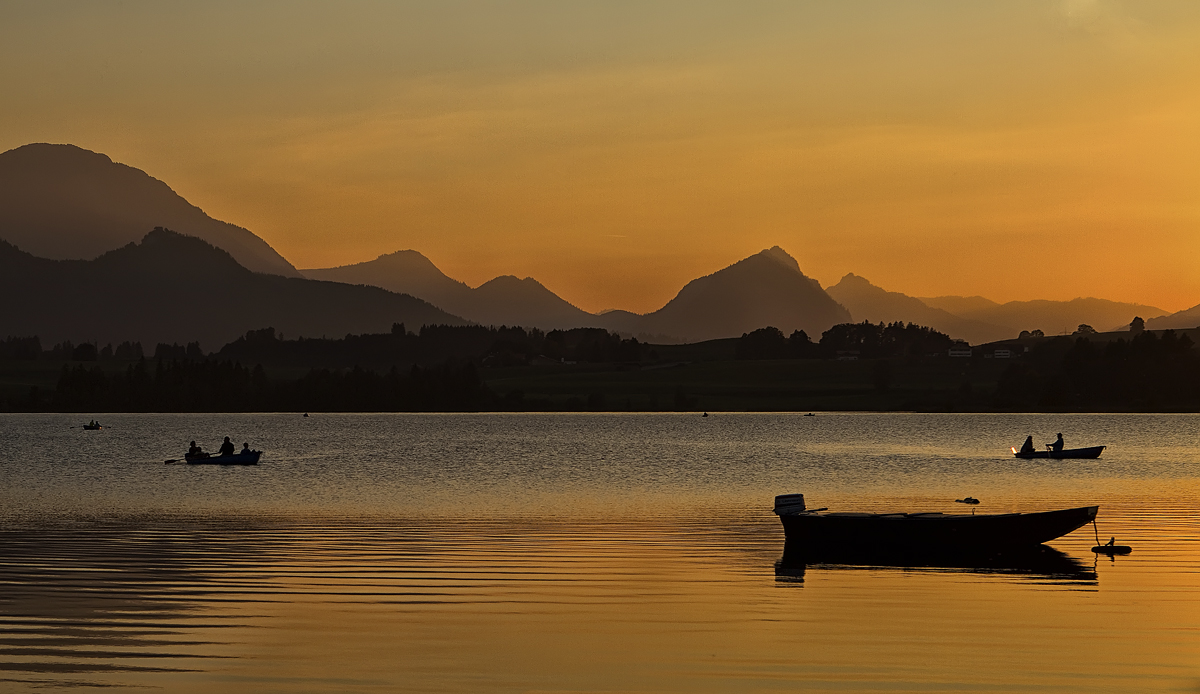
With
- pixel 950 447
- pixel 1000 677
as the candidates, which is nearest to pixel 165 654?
pixel 1000 677

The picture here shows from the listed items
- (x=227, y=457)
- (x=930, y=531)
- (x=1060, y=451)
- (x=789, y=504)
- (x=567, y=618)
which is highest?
(x=1060, y=451)

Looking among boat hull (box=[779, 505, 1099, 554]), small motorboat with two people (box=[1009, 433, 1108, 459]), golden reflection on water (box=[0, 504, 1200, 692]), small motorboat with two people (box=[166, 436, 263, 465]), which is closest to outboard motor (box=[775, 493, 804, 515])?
boat hull (box=[779, 505, 1099, 554])

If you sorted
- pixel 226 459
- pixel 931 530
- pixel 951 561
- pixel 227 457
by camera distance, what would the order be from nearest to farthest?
pixel 951 561, pixel 931 530, pixel 226 459, pixel 227 457

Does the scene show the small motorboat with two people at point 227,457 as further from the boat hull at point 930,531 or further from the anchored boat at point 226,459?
the boat hull at point 930,531

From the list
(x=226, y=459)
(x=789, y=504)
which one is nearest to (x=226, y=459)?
(x=226, y=459)

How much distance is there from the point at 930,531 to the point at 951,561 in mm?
1129

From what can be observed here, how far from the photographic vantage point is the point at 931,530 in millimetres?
40000

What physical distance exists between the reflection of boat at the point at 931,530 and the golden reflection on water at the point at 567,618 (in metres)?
1.26

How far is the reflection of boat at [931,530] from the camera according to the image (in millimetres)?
40000

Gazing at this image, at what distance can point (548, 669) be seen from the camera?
23.3m

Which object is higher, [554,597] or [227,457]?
[227,457]

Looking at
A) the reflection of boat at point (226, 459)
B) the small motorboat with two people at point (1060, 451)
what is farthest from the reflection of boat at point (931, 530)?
the small motorboat with two people at point (1060, 451)

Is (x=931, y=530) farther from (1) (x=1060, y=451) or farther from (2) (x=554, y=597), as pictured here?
(1) (x=1060, y=451)

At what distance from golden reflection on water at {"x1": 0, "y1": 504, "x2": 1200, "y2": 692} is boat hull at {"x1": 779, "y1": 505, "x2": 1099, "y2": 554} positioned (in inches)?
48.8
